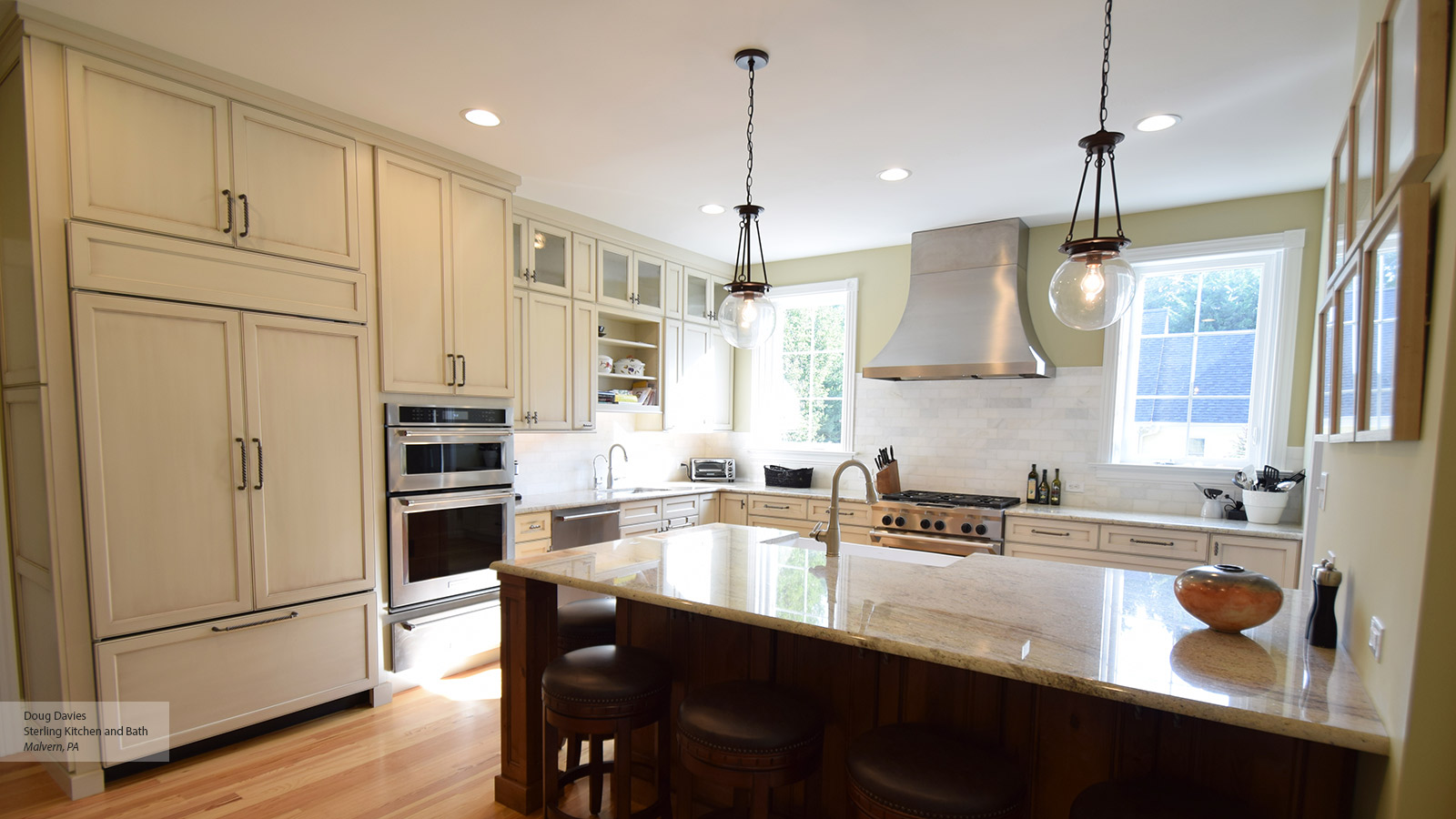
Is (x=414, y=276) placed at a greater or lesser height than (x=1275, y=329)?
greater

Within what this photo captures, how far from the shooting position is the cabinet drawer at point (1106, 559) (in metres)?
3.60

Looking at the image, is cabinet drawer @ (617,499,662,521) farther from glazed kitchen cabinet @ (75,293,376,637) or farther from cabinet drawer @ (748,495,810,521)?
glazed kitchen cabinet @ (75,293,376,637)

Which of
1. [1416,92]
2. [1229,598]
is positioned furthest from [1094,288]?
[1229,598]

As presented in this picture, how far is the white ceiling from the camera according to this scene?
2146 millimetres

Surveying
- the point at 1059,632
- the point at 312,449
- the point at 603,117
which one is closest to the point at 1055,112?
the point at 603,117

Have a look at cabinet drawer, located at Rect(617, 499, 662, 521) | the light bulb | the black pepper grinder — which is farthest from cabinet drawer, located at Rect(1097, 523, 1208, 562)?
cabinet drawer, located at Rect(617, 499, 662, 521)

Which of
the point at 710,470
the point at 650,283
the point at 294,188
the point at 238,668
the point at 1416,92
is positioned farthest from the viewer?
the point at 710,470

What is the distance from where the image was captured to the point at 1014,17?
2.13 meters

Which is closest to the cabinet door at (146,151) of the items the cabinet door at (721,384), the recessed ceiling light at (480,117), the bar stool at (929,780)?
the recessed ceiling light at (480,117)

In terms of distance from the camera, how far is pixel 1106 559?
12.3 ft

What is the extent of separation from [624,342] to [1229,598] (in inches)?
153

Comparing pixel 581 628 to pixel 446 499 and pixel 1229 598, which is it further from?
pixel 1229 598

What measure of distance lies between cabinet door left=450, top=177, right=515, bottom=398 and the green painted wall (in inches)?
103

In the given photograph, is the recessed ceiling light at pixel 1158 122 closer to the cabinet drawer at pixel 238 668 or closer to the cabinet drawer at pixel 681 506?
the cabinet drawer at pixel 681 506
